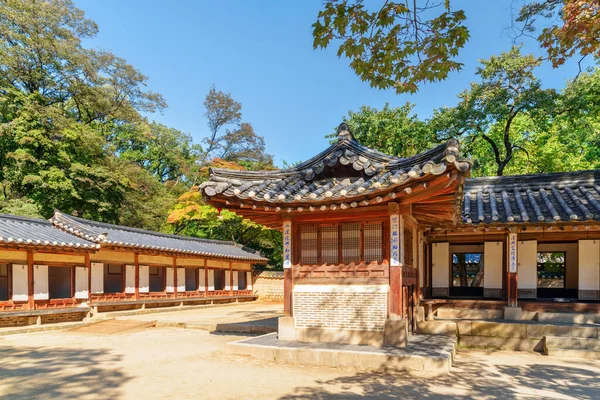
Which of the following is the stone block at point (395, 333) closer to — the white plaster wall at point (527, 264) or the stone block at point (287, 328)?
the stone block at point (287, 328)

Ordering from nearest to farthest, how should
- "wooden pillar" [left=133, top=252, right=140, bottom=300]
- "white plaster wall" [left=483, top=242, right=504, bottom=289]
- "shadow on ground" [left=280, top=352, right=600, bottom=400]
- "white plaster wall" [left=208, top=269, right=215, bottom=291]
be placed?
1. "shadow on ground" [left=280, top=352, right=600, bottom=400]
2. "white plaster wall" [left=483, top=242, right=504, bottom=289]
3. "wooden pillar" [left=133, top=252, right=140, bottom=300]
4. "white plaster wall" [left=208, top=269, right=215, bottom=291]

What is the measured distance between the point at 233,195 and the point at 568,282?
45.9 feet

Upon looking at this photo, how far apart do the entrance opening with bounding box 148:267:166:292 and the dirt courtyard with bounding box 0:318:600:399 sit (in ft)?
37.8

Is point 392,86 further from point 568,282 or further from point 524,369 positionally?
point 568,282

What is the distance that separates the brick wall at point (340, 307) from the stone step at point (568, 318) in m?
6.53

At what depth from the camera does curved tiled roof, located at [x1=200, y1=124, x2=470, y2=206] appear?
7.84 m

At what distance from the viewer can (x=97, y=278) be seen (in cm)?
1798

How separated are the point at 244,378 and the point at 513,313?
8.98 meters


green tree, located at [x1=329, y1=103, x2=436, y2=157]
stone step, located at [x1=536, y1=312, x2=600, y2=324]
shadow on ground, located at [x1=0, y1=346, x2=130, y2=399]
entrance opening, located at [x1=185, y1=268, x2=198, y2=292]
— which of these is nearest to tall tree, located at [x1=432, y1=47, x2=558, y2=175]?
green tree, located at [x1=329, y1=103, x2=436, y2=157]

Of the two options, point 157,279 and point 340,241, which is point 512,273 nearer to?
point 340,241

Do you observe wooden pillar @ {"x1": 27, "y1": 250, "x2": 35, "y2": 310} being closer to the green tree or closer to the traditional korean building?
the traditional korean building

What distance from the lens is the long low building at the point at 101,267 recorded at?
48.5ft

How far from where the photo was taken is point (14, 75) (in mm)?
24219

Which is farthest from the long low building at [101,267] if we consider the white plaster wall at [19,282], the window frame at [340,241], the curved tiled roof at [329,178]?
the window frame at [340,241]
